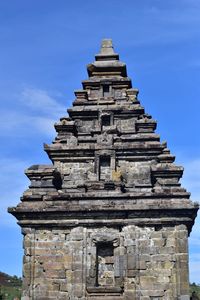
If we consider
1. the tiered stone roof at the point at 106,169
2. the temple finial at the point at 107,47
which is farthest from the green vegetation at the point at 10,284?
the tiered stone roof at the point at 106,169

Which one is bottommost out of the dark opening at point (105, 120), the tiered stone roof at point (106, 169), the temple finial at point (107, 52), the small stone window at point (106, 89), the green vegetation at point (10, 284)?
the green vegetation at point (10, 284)

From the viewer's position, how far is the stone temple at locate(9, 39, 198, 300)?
1636cm

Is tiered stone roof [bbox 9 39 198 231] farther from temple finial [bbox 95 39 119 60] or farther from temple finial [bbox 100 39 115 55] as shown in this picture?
temple finial [bbox 100 39 115 55]

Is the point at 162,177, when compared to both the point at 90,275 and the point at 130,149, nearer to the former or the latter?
the point at 130,149

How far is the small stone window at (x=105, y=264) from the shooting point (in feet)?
54.5

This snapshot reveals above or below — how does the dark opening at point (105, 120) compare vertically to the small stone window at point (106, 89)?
below

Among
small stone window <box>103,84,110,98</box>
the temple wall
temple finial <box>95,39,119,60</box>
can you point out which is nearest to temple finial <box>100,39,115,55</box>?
temple finial <box>95,39,119,60</box>

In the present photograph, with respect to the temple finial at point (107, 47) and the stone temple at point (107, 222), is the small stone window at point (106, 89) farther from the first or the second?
the stone temple at point (107, 222)

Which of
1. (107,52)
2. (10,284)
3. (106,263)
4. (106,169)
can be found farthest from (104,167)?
(10,284)

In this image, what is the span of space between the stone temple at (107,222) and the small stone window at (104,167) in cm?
4

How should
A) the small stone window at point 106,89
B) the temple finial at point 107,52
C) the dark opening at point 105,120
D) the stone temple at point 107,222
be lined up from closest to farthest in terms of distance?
1. the stone temple at point 107,222
2. the dark opening at point 105,120
3. the small stone window at point 106,89
4. the temple finial at point 107,52

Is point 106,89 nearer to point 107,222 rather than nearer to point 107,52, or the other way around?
point 107,52

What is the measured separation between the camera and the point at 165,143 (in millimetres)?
18797

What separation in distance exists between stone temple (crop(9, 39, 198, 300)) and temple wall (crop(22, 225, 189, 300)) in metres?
0.03
